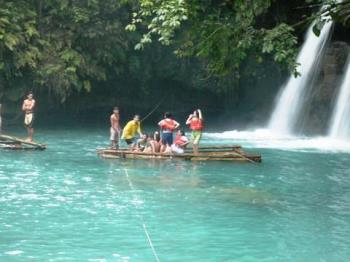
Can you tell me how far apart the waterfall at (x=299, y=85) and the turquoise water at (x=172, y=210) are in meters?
11.4

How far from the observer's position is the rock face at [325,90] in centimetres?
2912

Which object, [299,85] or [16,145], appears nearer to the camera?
[16,145]

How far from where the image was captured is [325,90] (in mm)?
29578

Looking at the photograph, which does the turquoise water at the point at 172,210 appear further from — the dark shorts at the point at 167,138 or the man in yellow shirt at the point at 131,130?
the man in yellow shirt at the point at 131,130

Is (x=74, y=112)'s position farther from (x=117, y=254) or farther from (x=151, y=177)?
(x=117, y=254)

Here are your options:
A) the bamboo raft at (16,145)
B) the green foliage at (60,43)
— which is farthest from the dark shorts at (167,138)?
the green foliage at (60,43)

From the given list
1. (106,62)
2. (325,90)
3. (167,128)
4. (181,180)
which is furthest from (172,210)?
(106,62)

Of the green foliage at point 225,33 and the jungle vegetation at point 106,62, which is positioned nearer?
the green foliage at point 225,33

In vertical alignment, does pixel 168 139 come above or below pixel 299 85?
below

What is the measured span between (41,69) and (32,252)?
20.9 meters

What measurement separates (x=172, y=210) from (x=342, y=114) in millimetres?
17292

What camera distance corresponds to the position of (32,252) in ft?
30.7

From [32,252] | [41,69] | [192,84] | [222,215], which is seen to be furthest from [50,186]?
[192,84]

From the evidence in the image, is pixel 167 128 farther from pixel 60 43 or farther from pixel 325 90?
pixel 60 43
